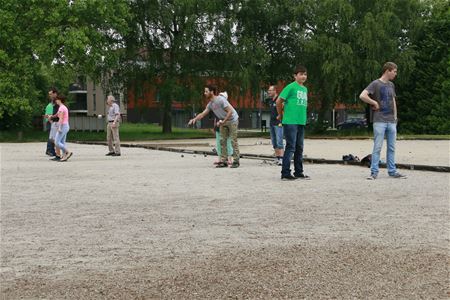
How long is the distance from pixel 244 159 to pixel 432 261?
44.3 ft

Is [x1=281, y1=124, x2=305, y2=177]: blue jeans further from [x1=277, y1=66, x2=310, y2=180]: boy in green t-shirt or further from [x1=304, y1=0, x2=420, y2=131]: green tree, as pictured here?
[x1=304, y1=0, x2=420, y2=131]: green tree

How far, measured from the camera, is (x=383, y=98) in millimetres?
11867

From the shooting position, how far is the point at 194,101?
1666 inches

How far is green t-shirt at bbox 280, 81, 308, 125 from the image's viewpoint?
11.8 metres

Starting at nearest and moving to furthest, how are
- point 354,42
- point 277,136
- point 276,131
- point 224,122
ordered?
point 224,122 → point 277,136 → point 276,131 → point 354,42

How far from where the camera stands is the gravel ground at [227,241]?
4.28m

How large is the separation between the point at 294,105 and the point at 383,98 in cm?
160

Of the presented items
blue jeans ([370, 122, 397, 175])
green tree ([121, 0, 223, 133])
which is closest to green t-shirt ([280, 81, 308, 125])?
blue jeans ([370, 122, 397, 175])

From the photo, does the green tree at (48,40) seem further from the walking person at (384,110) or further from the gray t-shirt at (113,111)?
the walking person at (384,110)

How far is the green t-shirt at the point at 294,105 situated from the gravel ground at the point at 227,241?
1625mm

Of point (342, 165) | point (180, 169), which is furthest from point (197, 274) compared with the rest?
point (342, 165)

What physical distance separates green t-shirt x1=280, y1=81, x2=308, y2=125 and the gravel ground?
162 centimetres

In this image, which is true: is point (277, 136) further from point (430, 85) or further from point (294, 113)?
point (430, 85)

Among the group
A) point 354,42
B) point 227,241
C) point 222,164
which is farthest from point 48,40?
point 227,241
